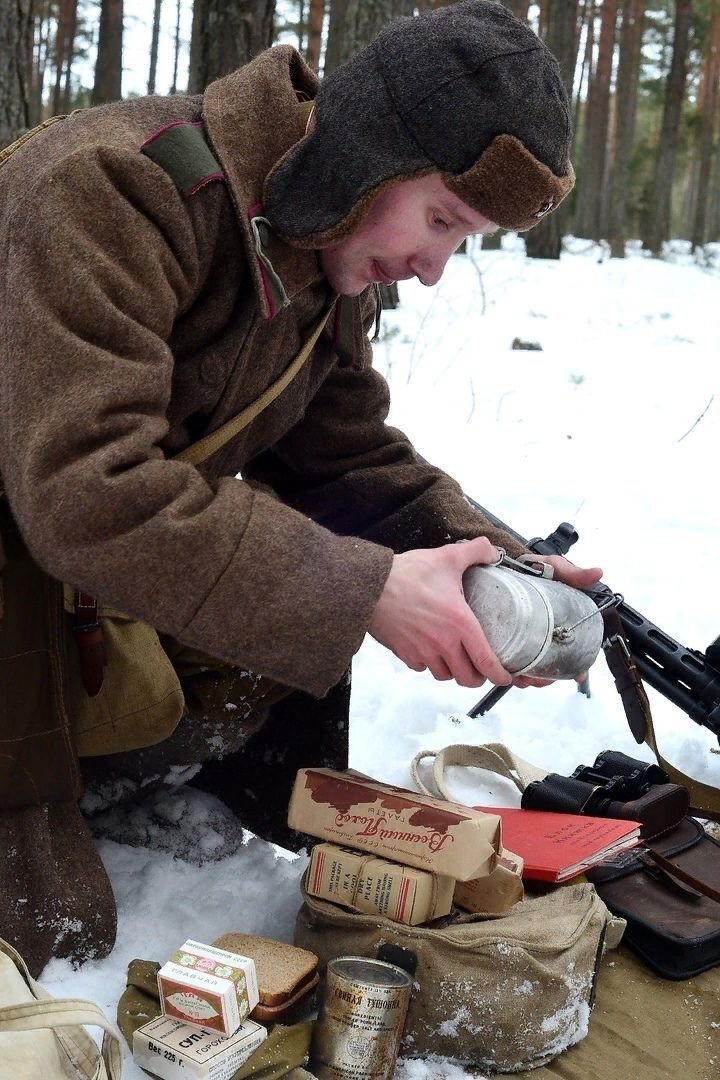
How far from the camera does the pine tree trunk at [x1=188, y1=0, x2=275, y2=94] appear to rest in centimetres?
507

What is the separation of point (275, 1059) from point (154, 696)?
0.68 m

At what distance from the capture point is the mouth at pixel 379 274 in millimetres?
2081

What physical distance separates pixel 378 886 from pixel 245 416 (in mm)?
896

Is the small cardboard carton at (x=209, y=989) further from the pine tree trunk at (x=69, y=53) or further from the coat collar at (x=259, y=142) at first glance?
the pine tree trunk at (x=69, y=53)

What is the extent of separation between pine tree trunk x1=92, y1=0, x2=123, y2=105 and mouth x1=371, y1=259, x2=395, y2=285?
48.6ft

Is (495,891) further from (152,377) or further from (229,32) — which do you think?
(229,32)

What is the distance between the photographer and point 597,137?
21625 millimetres

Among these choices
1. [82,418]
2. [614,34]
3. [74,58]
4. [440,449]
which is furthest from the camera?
[74,58]

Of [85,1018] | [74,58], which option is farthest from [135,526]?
[74,58]

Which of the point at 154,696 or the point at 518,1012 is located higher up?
the point at 154,696

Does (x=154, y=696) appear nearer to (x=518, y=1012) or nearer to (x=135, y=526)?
(x=135, y=526)

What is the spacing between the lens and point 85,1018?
4.72 feet

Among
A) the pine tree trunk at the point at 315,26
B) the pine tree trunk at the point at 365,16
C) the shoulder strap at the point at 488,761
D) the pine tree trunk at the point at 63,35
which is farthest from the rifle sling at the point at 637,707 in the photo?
the pine tree trunk at the point at 63,35

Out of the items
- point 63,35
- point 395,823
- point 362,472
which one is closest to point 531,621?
point 395,823
